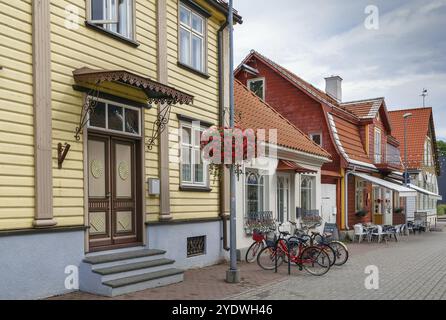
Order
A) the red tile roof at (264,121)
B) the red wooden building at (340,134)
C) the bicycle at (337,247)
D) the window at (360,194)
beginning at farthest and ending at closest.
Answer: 1. the window at (360,194)
2. the red wooden building at (340,134)
3. the red tile roof at (264,121)
4. the bicycle at (337,247)

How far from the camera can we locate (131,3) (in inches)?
396

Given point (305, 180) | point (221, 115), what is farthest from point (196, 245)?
point (305, 180)

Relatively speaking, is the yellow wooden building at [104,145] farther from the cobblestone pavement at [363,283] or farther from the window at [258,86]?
the window at [258,86]

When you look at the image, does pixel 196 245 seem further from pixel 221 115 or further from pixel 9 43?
pixel 9 43

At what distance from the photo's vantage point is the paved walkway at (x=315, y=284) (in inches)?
333

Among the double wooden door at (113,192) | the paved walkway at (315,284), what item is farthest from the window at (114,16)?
the paved walkway at (315,284)

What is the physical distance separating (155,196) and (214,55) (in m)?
4.61

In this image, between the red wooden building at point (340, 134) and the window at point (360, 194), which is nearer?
the red wooden building at point (340, 134)

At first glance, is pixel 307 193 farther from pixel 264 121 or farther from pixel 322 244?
pixel 322 244

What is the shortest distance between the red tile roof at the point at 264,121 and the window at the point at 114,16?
500cm

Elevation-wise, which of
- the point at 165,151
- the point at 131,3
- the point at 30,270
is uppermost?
the point at 131,3

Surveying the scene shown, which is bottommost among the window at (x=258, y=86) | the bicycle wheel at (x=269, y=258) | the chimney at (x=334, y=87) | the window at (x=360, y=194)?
the bicycle wheel at (x=269, y=258)

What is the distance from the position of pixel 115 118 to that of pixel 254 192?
598 centimetres

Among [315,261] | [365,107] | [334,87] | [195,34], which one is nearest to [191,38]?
[195,34]
